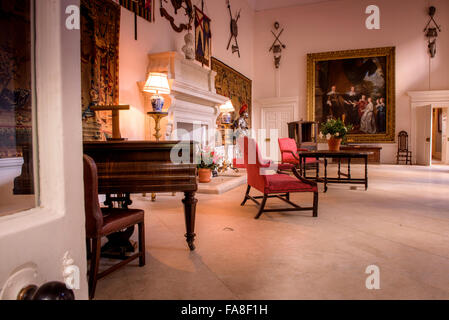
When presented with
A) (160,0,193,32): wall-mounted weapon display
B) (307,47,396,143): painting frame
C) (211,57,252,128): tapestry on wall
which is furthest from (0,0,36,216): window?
(307,47,396,143): painting frame

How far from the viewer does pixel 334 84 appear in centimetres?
1183

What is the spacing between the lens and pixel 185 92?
18.9ft

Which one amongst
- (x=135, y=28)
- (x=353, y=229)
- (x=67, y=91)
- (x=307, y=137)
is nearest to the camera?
(x=67, y=91)

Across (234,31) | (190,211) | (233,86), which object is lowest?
(190,211)

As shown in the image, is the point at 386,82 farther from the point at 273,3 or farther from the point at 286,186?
the point at 286,186

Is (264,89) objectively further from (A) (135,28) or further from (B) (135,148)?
(B) (135,148)

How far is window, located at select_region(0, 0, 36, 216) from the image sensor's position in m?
1.32

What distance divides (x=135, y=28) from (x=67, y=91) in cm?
428

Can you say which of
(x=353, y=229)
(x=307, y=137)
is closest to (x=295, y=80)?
(x=307, y=137)

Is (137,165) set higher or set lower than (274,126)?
lower

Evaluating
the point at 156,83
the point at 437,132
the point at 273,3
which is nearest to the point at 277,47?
the point at 273,3

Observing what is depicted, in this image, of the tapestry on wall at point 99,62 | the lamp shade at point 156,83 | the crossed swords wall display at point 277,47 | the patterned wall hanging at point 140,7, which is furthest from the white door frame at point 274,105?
the tapestry on wall at point 99,62

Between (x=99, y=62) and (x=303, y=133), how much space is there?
786 centimetres

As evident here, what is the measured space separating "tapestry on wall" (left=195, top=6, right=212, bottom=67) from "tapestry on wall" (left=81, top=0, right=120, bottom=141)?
9.90ft
